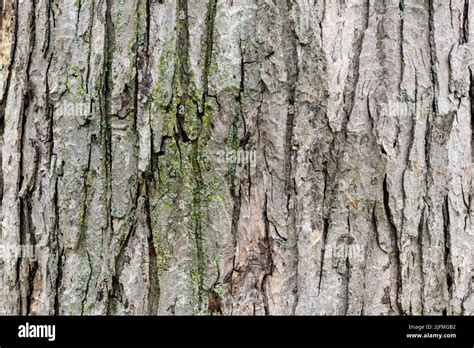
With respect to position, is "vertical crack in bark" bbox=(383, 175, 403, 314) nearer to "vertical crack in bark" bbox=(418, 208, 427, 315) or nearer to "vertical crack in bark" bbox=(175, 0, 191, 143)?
"vertical crack in bark" bbox=(418, 208, 427, 315)

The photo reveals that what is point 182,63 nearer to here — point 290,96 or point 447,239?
point 290,96

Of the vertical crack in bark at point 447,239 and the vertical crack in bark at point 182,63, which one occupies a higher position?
the vertical crack in bark at point 182,63

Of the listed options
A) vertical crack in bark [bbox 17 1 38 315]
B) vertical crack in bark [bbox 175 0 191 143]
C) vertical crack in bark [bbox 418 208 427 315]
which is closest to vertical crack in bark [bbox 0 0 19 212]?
vertical crack in bark [bbox 17 1 38 315]

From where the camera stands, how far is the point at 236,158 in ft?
5.19

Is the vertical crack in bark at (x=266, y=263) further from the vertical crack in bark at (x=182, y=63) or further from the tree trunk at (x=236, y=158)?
the vertical crack in bark at (x=182, y=63)

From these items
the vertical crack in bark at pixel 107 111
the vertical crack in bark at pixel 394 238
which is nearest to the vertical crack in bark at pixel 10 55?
the vertical crack in bark at pixel 107 111

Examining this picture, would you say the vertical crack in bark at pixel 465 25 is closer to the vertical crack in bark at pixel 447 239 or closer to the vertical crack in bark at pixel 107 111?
the vertical crack in bark at pixel 447 239

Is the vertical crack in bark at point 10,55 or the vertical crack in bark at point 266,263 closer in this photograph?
the vertical crack in bark at point 266,263

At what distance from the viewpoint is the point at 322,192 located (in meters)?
1.60

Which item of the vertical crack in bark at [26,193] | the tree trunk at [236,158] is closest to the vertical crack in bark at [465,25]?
the tree trunk at [236,158]

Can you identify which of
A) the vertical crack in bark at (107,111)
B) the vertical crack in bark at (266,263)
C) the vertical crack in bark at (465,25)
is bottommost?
the vertical crack in bark at (266,263)

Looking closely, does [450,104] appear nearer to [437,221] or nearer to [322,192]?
[437,221]

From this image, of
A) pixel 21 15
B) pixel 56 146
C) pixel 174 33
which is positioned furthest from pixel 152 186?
pixel 21 15

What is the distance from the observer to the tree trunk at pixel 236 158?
1580mm
